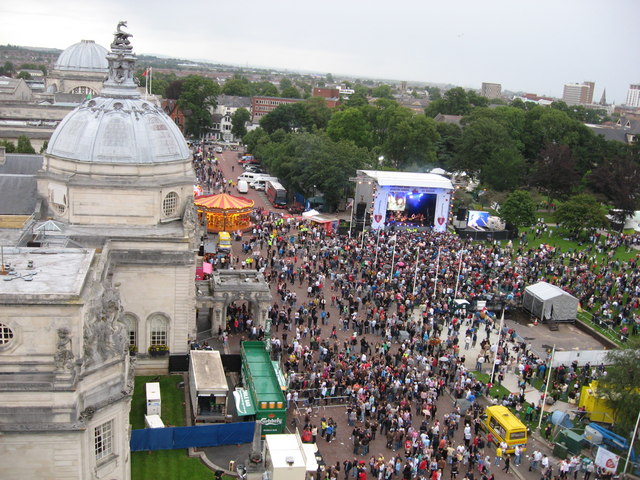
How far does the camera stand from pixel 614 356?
33.4 meters

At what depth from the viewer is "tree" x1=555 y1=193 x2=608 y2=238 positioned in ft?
221

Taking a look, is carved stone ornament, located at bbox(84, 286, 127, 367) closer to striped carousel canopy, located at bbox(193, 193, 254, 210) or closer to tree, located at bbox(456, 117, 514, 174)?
striped carousel canopy, located at bbox(193, 193, 254, 210)

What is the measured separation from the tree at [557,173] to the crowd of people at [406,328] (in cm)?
1535

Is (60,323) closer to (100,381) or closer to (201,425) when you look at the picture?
(100,381)

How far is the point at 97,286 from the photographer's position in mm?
25234

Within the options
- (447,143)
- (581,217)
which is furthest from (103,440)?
(447,143)

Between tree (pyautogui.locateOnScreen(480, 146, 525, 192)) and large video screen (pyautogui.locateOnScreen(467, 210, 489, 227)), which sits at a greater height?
tree (pyautogui.locateOnScreen(480, 146, 525, 192))

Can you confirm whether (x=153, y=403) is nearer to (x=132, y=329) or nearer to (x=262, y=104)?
(x=132, y=329)

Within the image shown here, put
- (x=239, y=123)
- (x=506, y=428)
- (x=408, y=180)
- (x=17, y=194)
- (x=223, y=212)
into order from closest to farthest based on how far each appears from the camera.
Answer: (x=506, y=428), (x=17, y=194), (x=223, y=212), (x=408, y=180), (x=239, y=123)

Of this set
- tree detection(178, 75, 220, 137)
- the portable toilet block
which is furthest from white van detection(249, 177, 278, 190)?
the portable toilet block

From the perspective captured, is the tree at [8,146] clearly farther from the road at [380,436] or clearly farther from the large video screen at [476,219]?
the large video screen at [476,219]

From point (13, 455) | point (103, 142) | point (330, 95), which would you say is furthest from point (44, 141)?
point (330, 95)

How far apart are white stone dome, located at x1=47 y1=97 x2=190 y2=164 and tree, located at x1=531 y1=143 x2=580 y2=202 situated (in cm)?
5612

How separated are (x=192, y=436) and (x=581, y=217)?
50.4 metres
